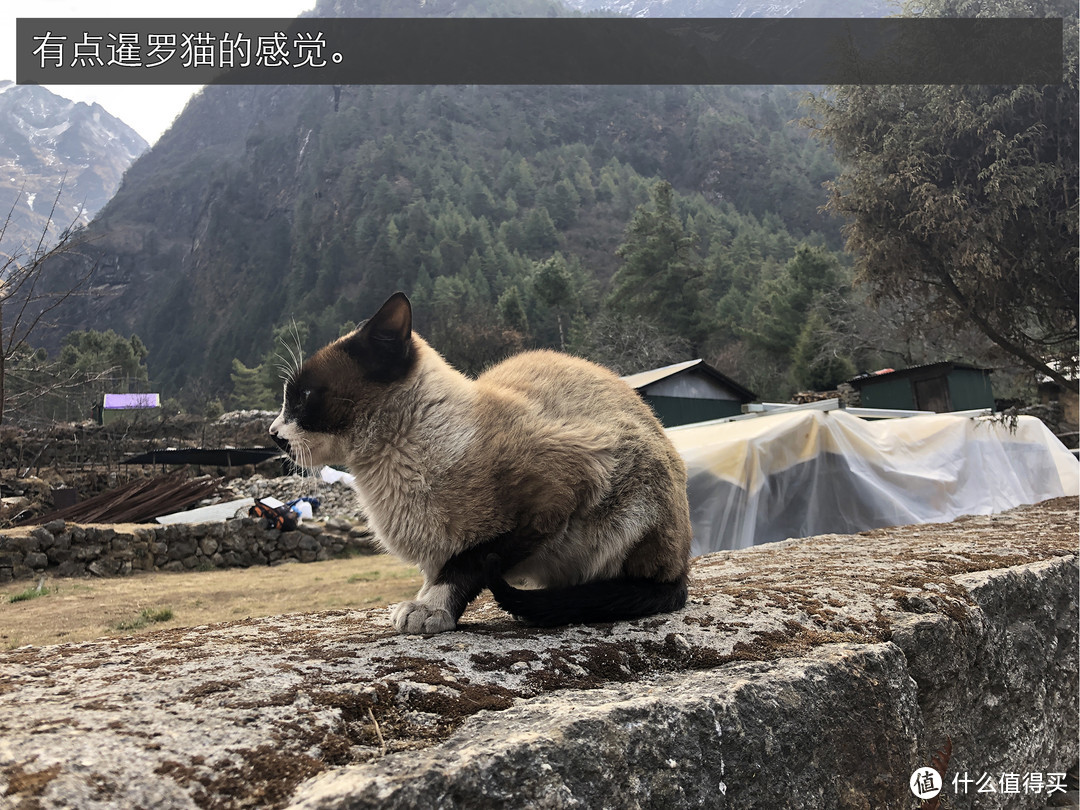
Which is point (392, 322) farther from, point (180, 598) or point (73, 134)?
point (73, 134)

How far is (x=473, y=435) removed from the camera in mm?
2006

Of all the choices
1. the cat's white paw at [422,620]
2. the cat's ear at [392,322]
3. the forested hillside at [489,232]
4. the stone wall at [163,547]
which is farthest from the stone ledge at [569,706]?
the forested hillside at [489,232]

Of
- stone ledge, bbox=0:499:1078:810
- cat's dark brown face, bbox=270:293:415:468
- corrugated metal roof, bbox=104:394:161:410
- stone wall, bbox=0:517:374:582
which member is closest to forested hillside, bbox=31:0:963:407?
corrugated metal roof, bbox=104:394:161:410

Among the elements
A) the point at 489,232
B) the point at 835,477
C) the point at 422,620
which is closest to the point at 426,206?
the point at 489,232

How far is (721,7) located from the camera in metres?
184

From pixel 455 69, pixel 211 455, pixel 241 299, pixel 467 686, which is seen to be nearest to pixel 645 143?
pixel 455 69

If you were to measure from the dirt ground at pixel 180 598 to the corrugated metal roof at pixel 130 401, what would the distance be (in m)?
19.9

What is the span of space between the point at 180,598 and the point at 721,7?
8481 inches

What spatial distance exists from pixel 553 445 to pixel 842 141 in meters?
10.00

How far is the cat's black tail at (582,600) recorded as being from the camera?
1.92m

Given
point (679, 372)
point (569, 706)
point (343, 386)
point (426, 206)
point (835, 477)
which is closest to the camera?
point (569, 706)

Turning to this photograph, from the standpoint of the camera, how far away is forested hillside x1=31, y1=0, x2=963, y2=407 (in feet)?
130

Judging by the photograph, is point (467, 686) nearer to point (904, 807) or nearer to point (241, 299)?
point (904, 807)

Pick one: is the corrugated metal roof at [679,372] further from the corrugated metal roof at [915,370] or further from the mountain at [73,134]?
the mountain at [73,134]
